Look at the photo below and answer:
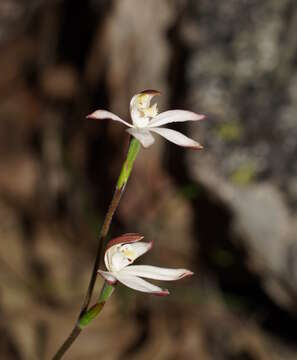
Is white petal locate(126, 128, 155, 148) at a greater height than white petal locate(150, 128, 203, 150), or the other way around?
white petal locate(126, 128, 155, 148)

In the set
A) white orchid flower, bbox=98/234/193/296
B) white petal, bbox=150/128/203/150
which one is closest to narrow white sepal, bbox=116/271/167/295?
white orchid flower, bbox=98/234/193/296

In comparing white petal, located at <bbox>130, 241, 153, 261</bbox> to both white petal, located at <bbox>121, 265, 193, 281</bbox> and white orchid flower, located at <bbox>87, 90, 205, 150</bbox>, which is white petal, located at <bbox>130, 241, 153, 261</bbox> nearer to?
white petal, located at <bbox>121, 265, 193, 281</bbox>

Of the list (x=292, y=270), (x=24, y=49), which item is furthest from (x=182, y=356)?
(x=24, y=49)

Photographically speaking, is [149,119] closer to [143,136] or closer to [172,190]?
[143,136]

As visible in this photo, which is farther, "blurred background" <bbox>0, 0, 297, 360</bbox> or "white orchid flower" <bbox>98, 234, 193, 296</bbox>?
"blurred background" <bbox>0, 0, 297, 360</bbox>

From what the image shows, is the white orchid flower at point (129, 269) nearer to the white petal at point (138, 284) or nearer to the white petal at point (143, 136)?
the white petal at point (138, 284)
